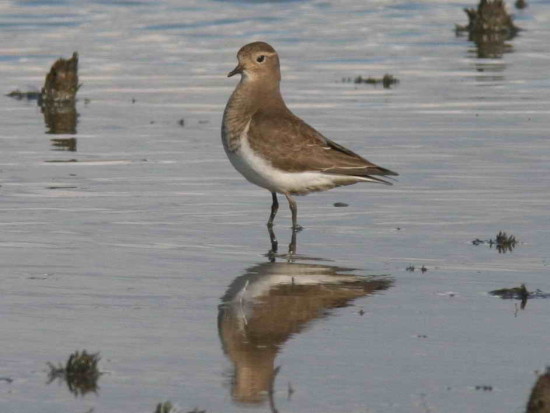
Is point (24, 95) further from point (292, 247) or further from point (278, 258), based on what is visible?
point (278, 258)

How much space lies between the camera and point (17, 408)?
25.1ft

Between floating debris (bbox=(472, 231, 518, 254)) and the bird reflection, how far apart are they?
1.67m

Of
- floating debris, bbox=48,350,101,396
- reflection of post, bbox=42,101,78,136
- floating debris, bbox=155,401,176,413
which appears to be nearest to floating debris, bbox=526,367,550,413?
floating debris, bbox=155,401,176,413

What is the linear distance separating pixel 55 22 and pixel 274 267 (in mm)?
28012

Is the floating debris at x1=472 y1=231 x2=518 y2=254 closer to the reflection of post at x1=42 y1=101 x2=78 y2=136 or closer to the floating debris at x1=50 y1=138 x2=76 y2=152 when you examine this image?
the floating debris at x1=50 y1=138 x2=76 y2=152

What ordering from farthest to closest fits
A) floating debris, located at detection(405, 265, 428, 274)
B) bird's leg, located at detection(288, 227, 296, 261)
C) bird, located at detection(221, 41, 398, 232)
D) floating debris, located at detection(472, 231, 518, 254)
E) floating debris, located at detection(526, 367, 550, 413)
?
bird, located at detection(221, 41, 398, 232)
floating debris, located at detection(472, 231, 518, 254)
bird's leg, located at detection(288, 227, 296, 261)
floating debris, located at detection(405, 265, 428, 274)
floating debris, located at detection(526, 367, 550, 413)

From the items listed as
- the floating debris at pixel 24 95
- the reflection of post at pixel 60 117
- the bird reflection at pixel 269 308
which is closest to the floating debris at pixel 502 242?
the bird reflection at pixel 269 308

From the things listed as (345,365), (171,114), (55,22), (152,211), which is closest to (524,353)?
(345,365)

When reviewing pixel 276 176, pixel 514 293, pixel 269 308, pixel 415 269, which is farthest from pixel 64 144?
pixel 514 293

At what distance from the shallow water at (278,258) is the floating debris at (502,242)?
10 centimetres

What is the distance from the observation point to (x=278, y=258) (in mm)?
12180

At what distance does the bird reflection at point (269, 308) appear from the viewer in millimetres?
8336

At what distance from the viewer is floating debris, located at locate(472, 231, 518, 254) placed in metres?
12.5

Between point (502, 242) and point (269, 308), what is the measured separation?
10.8 ft
